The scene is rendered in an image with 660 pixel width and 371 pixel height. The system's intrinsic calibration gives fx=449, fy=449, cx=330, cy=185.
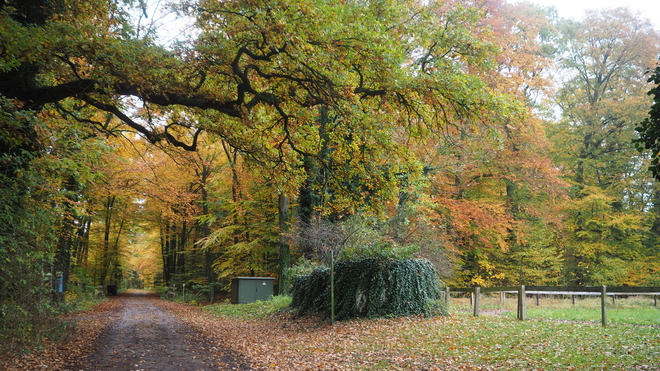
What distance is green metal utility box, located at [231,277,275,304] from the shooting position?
67.5ft

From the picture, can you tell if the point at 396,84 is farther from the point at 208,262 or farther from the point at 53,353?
the point at 208,262

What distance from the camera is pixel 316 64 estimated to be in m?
7.68

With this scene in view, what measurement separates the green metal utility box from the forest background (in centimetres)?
189

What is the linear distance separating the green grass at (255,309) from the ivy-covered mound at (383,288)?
3.81m

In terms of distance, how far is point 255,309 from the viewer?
696 inches

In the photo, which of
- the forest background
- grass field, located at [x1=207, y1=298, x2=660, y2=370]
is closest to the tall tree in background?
the forest background

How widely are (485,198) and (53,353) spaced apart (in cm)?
2009

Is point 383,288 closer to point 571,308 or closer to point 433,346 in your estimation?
point 433,346

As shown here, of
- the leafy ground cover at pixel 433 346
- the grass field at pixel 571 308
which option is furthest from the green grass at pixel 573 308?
the leafy ground cover at pixel 433 346

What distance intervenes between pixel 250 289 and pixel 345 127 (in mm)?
13982

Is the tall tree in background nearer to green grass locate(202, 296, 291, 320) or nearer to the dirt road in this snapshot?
green grass locate(202, 296, 291, 320)

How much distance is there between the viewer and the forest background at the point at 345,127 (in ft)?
24.8

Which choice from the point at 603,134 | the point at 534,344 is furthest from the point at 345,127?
the point at 603,134

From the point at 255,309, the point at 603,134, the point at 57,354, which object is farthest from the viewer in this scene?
the point at 603,134
